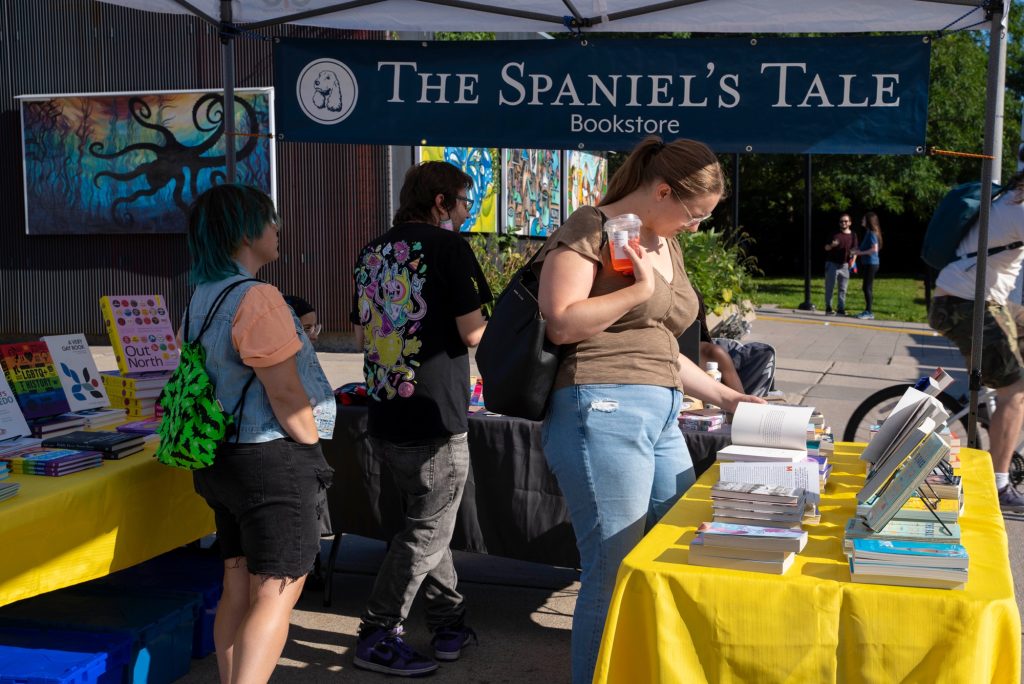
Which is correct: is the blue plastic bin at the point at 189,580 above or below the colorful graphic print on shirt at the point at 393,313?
below

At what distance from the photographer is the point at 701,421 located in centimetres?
415

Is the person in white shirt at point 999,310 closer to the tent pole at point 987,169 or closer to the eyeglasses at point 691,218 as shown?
the tent pole at point 987,169

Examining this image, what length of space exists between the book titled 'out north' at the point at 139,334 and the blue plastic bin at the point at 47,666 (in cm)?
139

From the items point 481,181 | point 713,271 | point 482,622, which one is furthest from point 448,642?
point 713,271

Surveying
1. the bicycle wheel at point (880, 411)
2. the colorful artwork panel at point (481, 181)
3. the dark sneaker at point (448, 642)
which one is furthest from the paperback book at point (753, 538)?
the colorful artwork panel at point (481, 181)

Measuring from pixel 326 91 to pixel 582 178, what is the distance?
14033 millimetres

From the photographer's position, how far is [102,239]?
13578 millimetres

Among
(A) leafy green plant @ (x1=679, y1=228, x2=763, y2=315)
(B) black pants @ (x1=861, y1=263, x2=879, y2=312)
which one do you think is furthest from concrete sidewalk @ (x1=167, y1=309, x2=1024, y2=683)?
(B) black pants @ (x1=861, y1=263, x2=879, y2=312)

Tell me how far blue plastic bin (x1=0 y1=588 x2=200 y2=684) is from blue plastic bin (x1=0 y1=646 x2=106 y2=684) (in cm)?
22

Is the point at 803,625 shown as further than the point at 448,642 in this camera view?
No

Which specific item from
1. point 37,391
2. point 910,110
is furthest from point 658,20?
point 37,391

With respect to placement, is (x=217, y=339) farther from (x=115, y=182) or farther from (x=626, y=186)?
(x=115, y=182)

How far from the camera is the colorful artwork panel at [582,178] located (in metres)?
17.6

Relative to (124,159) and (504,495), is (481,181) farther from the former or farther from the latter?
(504,495)
